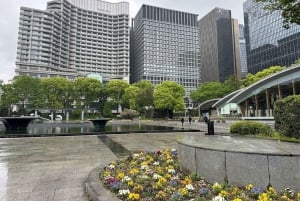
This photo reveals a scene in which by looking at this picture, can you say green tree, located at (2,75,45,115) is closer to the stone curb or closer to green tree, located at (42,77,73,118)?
green tree, located at (42,77,73,118)

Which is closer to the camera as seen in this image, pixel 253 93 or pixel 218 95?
pixel 253 93

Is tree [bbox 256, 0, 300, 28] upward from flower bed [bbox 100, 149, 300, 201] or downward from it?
upward

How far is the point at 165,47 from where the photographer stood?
144375 mm

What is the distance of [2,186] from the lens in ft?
16.3

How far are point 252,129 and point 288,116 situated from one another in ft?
6.23

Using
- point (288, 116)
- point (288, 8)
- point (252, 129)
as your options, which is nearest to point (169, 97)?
point (252, 129)

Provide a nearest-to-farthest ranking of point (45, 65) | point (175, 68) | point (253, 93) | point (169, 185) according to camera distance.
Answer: point (169, 185) → point (253, 93) → point (45, 65) → point (175, 68)

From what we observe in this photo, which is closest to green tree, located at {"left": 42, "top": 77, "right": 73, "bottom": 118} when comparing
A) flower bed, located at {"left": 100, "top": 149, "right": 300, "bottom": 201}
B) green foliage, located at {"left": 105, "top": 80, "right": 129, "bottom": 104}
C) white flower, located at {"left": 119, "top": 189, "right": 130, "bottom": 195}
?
green foliage, located at {"left": 105, "top": 80, "right": 129, "bottom": 104}

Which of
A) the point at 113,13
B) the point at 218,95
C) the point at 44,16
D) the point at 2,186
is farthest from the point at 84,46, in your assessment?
the point at 2,186

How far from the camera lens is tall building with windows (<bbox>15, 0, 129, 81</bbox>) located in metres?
95.9

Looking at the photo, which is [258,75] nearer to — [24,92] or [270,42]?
[270,42]

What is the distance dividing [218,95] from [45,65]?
77933 millimetres

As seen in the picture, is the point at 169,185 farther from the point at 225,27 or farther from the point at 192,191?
the point at 225,27

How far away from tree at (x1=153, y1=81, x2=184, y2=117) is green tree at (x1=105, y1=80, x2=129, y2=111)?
14489 millimetres
